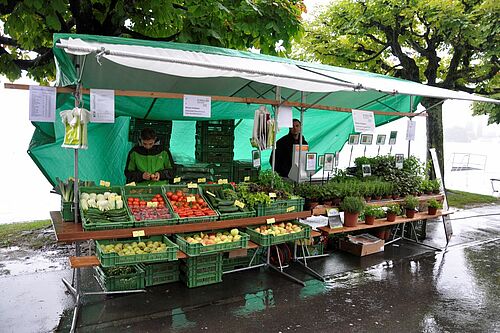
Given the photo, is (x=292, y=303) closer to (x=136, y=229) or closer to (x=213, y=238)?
(x=213, y=238)

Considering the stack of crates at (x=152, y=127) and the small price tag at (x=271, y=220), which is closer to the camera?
the small price tag at (x=271, y=220)

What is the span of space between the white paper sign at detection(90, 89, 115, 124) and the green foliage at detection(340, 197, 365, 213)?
3892mm

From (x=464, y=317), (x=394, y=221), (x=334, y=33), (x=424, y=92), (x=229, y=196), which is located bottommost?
(x=464, y=317)

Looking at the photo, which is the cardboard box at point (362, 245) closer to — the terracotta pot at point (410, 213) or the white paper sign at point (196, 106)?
the terracotta pot at point (410, 213)

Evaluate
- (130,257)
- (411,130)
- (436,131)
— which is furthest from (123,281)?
(436,131)

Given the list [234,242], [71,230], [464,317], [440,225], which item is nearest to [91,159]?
[71,230]

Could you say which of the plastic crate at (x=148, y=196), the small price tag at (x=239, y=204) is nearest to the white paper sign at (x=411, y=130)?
the small price tag at (x=239, y=204)

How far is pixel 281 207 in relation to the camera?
5.84 m

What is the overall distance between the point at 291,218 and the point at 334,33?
8.44m

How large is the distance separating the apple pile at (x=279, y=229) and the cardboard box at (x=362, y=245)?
163 cm

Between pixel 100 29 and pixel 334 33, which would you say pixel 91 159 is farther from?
pixel 334 33

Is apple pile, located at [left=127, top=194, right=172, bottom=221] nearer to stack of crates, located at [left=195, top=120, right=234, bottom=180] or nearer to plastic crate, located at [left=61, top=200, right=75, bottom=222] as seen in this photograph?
plastic crate, located at [left=61, top=200, right=75, bottom=222]

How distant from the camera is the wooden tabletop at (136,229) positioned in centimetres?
431

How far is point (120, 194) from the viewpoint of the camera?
518 cm
